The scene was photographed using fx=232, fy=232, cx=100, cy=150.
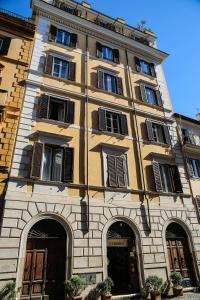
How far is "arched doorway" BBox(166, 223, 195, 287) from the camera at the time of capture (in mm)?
12505

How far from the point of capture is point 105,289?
995 cm

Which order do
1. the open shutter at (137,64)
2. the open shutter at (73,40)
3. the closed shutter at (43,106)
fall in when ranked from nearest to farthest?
the closed shutter at (43,106), the open shutter at (73,40), the open shutter at (137,64)

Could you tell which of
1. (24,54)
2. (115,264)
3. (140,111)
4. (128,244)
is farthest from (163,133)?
(24,54)

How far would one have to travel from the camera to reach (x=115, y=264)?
11.8 meters

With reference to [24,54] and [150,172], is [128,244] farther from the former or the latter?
[24,54]

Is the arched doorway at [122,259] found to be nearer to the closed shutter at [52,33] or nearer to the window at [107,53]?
the window at [107,53]

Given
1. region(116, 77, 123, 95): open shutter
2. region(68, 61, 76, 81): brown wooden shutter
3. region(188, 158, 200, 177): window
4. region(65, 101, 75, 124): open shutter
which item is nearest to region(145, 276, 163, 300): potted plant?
region(188, 158, 200, 177): window

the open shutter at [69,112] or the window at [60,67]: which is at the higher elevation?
the window at [60,67]

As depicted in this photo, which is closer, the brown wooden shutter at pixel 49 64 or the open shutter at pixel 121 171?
the open shutter at pixel 121 171

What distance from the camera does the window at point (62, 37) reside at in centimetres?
1704

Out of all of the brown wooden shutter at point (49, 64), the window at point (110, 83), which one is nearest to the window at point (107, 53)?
the window at point (110, 83)

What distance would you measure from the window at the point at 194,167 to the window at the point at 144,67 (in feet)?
26.8

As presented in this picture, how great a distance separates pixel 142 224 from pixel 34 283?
5986 mm

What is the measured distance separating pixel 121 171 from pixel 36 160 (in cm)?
489
